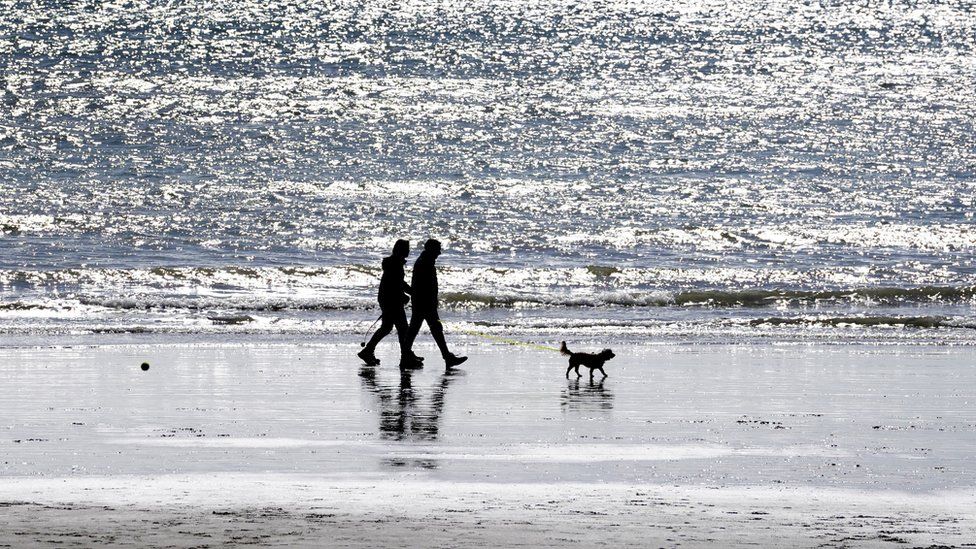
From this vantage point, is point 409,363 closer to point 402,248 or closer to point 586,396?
point 402,248

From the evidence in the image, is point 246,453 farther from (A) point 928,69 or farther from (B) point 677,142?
(A) point 928,69

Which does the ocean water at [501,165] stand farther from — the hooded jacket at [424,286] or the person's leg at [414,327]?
the person's leg at [414,327]

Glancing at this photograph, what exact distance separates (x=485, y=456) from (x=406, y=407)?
2958 mm

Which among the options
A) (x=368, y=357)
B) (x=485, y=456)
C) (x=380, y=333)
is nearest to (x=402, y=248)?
(x=380, y=333)

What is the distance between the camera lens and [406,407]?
12492 mm

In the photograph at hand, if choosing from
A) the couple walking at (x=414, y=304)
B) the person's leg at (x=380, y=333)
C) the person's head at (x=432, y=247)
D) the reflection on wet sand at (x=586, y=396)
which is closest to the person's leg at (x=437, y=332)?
the couple walking at (x=414, y=304)

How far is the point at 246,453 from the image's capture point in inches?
380

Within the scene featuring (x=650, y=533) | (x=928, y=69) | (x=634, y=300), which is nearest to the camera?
(x=650, y=533)

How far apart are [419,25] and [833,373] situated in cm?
7164

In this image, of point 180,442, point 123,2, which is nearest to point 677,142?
point 123,2

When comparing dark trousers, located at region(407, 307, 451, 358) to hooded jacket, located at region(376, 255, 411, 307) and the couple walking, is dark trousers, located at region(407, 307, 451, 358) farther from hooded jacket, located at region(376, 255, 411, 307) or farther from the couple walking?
hooded jacket, located at region(376, 255, 411, 307)

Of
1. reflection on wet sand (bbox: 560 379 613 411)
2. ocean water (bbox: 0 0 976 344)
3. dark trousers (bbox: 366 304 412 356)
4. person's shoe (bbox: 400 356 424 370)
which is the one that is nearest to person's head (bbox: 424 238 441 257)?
dark trousers (bbox: 366 304 412 356)

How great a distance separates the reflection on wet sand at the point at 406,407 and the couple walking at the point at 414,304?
43 centimetres

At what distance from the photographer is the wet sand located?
7.20 metres
